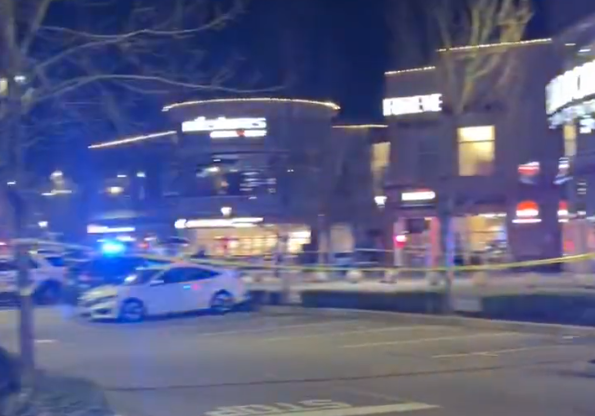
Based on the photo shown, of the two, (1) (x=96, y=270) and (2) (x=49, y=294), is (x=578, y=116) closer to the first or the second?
(1) (x=96, y=270)

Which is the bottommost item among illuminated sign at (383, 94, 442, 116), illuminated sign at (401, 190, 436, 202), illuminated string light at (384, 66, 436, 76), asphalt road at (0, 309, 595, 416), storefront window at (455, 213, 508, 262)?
asphalt road at (0, 309, 595, 416)

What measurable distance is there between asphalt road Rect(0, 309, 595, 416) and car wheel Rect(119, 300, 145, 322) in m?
1.32

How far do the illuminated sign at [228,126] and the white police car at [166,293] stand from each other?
96.1 feet

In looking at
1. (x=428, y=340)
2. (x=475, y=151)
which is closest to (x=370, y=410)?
(x=428, y=340)

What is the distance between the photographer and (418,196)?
5041cm

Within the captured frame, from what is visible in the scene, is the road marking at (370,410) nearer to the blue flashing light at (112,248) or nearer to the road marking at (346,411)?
the road marking at (346,411)

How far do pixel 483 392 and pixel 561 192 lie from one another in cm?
3467

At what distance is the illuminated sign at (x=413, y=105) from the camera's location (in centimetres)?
4903

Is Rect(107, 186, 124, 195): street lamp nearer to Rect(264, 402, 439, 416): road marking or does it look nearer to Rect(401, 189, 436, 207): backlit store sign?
Rect(401, 189, 436, 207): backlit store sign

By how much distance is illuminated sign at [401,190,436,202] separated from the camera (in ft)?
163

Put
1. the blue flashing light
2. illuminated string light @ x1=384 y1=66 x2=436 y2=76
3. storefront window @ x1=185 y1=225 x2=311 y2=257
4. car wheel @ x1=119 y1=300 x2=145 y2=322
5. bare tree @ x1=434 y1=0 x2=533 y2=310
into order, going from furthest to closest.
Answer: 1. storefront window @ x1=185 y1=225 x2=311 y2=257
2. illuminated string light @ x1=384 y1=66 x2=436 y2=76
3. bare tree @ x1=434 y1=0 x2=533 y2=310
4. car wheel @ x1=119 y1=300 x2=145 y2=322
5. the blue flashing light

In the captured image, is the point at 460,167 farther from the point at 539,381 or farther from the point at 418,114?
the point at 539,381

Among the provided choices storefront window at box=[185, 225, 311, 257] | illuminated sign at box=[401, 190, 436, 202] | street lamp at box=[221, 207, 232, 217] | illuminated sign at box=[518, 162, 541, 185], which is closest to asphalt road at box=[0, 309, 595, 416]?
illuminated sign at box=[518, 162, 541, 185]

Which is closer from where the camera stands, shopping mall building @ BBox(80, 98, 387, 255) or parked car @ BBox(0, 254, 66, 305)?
parked car @ BBox(0, 254, 66, 305)
